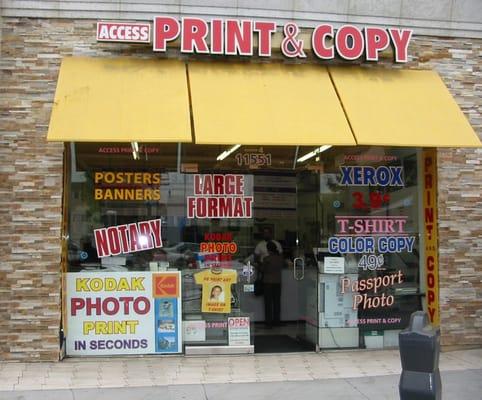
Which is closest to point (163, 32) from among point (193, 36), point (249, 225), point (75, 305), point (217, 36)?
point (193, 36)

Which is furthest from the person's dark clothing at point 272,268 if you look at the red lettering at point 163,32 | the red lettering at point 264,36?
the red lettering at point 163,32

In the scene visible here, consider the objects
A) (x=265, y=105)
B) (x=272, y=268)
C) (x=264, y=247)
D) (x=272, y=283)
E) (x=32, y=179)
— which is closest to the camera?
(x=265, y=105)

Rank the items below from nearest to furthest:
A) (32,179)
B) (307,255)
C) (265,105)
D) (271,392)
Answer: (271,392) → (265,105) → (32,179) → (307,255)

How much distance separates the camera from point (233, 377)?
709cm

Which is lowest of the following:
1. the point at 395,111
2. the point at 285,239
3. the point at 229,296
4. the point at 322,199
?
the point at 229,296

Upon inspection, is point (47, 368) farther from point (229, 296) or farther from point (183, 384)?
point (229, 296)

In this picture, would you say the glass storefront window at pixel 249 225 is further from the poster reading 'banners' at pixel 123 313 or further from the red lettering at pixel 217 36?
the red lettering at pixel 217 36

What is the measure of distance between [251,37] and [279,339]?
180 inches

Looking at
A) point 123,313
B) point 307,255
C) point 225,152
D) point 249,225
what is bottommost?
point 123,313

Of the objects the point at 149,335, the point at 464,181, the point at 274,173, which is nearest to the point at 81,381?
the point at 149,335

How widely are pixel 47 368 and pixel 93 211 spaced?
82.5 inches

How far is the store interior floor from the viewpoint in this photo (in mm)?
8641

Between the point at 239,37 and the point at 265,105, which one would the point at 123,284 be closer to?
the point at 265,105

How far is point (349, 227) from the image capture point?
8.66 m
